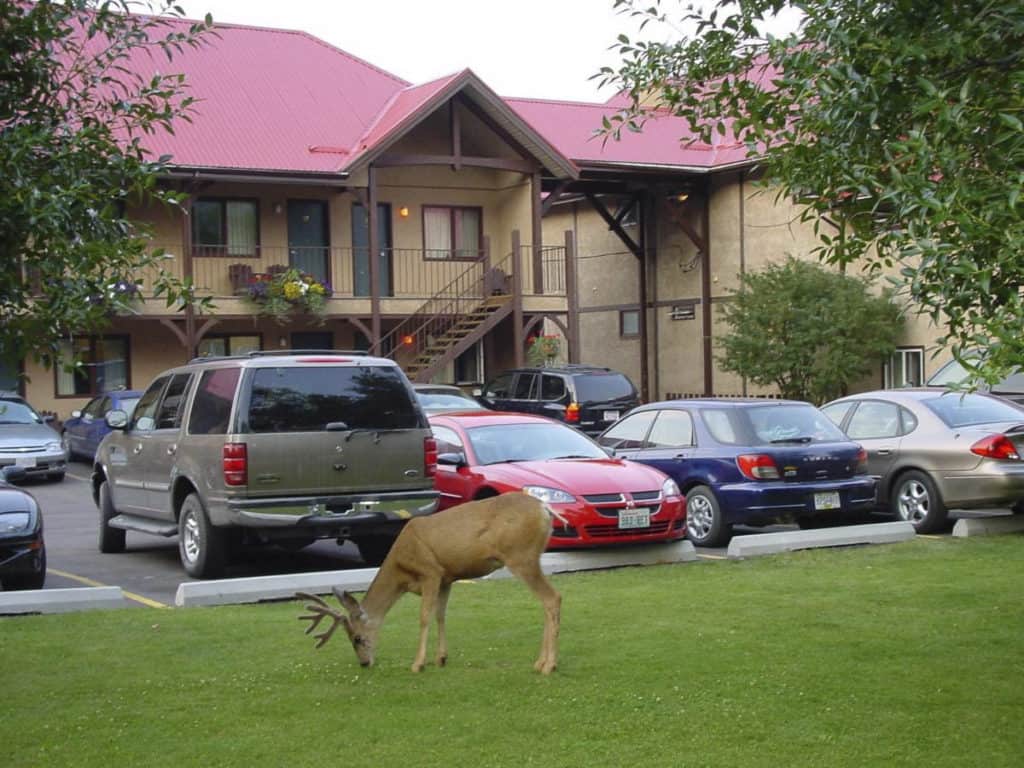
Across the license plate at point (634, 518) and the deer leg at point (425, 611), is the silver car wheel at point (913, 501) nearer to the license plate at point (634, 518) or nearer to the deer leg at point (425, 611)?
the license plate at point (634, 518)

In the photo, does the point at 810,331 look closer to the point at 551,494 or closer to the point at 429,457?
the point at 551,494

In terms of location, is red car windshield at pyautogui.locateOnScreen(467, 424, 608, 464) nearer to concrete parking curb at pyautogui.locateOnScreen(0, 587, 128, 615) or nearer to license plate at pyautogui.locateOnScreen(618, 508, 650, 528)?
license plate at pyautogui.locateOnScreen(618, 508, 650, 528)

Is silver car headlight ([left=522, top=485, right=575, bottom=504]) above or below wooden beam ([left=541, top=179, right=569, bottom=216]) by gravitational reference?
below

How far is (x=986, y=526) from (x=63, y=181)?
1121cm

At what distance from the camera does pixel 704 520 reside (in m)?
15.0

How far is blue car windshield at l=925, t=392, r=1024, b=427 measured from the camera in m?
15.8

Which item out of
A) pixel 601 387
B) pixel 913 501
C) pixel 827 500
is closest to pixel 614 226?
pixel 601 387

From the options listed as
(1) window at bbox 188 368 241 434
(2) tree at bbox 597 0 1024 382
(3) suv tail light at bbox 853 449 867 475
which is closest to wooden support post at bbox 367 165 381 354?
(3) suv tail light at bbox 853 449 867 475

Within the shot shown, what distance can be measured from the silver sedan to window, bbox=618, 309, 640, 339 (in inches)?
922

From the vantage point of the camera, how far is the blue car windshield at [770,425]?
15.1 meters

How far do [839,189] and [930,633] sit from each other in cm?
317

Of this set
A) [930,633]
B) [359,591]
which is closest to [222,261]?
[359,591]

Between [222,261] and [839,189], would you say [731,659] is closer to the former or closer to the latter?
[839,189]

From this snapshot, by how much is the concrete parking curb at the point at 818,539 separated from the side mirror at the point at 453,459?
2908 mm
